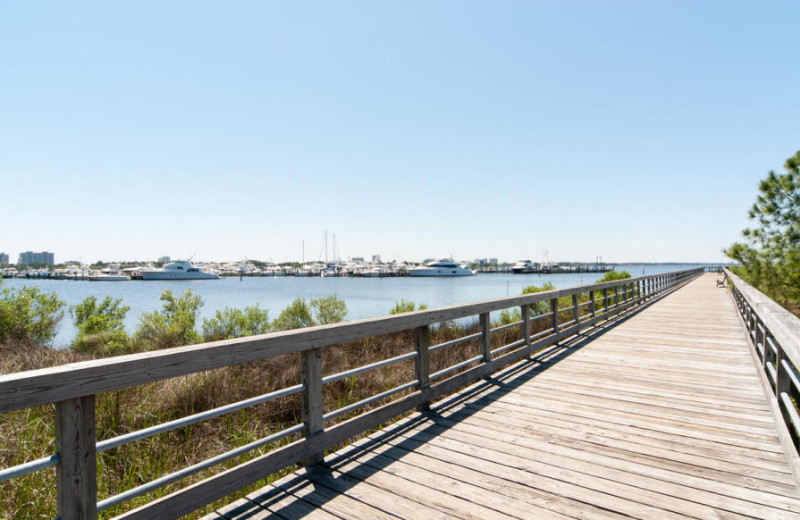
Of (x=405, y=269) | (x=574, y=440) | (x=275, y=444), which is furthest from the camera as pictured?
(x=405, y=269)

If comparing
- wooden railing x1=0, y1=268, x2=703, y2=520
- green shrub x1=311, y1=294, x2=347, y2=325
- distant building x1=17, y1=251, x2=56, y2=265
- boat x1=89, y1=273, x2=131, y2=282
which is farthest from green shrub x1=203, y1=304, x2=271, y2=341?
distant building x1=17, y1=251, x2=56, y2=265

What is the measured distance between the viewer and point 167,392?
6.41m

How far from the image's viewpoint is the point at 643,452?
3488mm

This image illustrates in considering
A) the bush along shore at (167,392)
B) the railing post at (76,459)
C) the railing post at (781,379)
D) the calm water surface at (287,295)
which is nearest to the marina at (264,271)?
the calm water surface at (287,295)

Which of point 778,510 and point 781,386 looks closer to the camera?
point 778,510

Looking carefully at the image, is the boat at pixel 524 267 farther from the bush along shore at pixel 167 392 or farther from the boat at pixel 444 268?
the bush along shore at pixel 167 392

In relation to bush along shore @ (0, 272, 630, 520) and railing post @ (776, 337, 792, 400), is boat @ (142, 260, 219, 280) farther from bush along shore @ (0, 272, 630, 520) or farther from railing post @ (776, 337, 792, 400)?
railing post @ (776, 337, 792, 400)

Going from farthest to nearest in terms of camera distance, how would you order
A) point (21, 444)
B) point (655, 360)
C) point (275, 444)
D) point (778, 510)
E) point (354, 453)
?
point (655, 360)
point (275, 444)
point (21, 444)
point (354, 453)
point (778, 510)

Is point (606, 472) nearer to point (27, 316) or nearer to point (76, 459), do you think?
point (76, 459)

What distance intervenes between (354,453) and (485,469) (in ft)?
3.39

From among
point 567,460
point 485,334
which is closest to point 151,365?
point 567,460

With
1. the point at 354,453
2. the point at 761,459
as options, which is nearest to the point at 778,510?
the point at 761,459

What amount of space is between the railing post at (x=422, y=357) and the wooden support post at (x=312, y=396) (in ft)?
4.44

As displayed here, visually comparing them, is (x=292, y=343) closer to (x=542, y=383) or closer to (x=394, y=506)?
(x=394, y=506)
